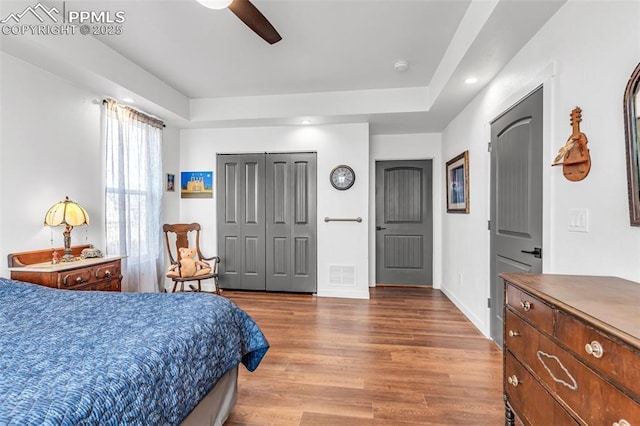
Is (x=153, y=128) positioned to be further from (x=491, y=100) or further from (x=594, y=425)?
(x=594, y=425)

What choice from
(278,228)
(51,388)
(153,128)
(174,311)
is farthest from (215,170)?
(51,388)

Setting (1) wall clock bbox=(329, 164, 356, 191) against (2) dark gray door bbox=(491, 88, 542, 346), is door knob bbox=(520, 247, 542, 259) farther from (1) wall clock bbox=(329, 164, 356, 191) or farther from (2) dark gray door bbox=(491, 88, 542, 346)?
(1) wall clock bbox=(329, 164, 356, 191)

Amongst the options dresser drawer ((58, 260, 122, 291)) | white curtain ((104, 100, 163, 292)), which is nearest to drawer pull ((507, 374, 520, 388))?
dresser drawer ((58, 260, 122, 291))

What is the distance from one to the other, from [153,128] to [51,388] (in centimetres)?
376

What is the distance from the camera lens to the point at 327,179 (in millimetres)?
4336

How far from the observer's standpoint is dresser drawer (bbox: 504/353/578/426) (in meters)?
1.09

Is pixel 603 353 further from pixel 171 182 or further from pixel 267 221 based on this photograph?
pixel 171 182

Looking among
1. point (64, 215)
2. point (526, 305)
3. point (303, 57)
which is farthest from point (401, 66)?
point (64, 215)

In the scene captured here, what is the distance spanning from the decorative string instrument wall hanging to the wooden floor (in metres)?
1.46

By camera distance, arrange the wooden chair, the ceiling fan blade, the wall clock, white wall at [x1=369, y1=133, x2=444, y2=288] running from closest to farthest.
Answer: the ceiling fan blade
the wooden chair
the wall clock
white wall at [x1=369, y1=133, x2=444, y2=288]

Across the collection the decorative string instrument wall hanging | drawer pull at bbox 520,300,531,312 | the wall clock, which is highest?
the wall clock

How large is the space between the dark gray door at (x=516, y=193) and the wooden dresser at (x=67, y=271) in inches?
134

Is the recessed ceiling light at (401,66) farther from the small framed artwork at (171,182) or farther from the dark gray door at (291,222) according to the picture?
the small framed artwork at (171,182)

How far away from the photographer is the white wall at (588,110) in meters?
1.38
